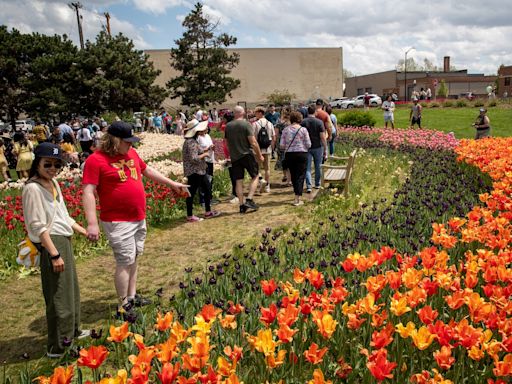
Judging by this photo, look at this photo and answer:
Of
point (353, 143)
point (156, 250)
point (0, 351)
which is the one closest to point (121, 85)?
point (353, 143)

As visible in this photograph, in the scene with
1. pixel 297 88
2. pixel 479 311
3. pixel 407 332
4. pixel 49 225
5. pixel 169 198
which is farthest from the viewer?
pixel 297 88

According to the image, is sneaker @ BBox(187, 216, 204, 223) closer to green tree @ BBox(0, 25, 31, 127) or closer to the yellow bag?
the yellow bag

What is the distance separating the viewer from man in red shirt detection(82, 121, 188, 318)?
3.76 m

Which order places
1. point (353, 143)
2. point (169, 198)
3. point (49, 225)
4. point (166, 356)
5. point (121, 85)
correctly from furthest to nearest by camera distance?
point (121, 85), point (353, 143), point (169, 198), point (49, 225), point (166, 356)

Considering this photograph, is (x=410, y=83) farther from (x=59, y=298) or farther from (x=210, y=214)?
(x=59, y=298)

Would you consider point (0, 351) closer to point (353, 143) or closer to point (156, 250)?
point (156, 250)

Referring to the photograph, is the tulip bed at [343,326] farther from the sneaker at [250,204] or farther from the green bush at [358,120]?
the green bush at [358,120]

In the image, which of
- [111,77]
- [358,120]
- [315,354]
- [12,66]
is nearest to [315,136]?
[315,354]

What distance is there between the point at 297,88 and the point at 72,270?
57736 millimetres

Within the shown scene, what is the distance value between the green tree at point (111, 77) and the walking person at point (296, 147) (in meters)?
28.2

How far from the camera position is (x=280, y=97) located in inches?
2122

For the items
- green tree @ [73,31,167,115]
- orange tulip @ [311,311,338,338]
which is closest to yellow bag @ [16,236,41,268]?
orange tulip @ [311,311,338,338]

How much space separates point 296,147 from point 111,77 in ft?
101

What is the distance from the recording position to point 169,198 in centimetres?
836
